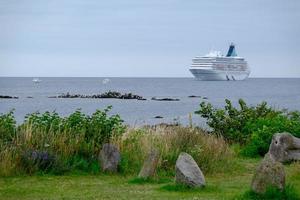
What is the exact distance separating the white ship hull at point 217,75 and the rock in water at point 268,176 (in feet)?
494

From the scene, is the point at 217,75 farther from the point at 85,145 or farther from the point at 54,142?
the point at 54,142

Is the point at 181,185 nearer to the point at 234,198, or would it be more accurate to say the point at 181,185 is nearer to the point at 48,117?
the point at 234,198

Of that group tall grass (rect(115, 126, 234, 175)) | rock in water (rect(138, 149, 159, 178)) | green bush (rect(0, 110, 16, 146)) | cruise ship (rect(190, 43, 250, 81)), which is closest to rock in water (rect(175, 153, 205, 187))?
rock in water (rect(138, 149, 159, 178))

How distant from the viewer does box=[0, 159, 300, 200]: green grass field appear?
13031 millimetres

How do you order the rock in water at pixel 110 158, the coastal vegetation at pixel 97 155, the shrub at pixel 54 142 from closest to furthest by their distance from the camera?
the coastal vegetation at pixel 97 155
the shrub at pixel 54 142
the rock in water at pixel 110 158

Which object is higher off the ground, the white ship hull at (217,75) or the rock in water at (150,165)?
the white ship hull at (217,75)

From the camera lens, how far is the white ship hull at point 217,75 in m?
164

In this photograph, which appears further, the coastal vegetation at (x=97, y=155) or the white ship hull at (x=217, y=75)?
the white ship hull at (x=217, y=75)

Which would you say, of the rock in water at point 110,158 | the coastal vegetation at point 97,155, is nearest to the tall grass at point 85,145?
the coastal vegetation at point 97,155

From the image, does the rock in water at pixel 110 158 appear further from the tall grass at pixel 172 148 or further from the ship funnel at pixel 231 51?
the ship funnel at pixel 231 51

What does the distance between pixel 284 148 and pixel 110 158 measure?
5.49 meters

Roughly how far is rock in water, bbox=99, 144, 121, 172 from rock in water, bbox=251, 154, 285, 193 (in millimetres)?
5379

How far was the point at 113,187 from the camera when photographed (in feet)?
47.3

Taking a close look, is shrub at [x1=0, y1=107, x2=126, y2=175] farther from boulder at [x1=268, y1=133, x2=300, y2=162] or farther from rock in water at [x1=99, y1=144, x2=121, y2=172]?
boulder at [x1=268, y1=133, x2=300, y2=162]
